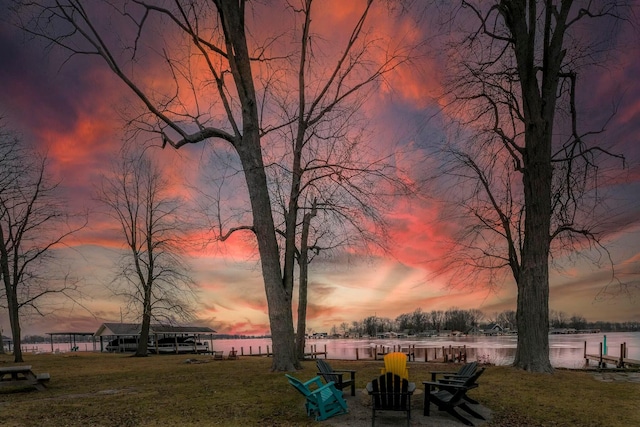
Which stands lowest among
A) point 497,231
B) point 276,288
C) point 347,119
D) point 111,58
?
point 276,288

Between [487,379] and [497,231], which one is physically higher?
[497,231]

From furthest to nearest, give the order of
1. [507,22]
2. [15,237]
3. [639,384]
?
[15,237]
[507,22]
[639,384]

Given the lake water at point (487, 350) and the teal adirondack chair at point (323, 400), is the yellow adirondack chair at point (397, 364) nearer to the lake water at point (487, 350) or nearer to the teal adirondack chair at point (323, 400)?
the teal adirondack chair at point (323, 400)

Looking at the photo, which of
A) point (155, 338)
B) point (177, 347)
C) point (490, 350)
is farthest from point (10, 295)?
point (490, 350)

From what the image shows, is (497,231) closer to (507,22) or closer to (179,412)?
(507,22)

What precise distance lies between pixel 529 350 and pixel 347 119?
9870mm

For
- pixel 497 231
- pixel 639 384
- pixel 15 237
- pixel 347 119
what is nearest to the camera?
pixel 639 384

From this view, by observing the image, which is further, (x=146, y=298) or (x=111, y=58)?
(x=146, y=298)

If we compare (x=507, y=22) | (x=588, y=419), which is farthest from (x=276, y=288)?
(x=507, y=22)

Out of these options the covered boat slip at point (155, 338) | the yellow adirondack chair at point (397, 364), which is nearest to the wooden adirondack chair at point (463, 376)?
the yellow adirondack chair at point (397, 364)

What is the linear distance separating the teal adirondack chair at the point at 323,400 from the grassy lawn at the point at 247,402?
0.23 metres

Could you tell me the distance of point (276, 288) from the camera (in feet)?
43.3

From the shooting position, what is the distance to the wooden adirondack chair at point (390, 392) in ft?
23.6

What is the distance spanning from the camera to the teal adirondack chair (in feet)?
23.9
